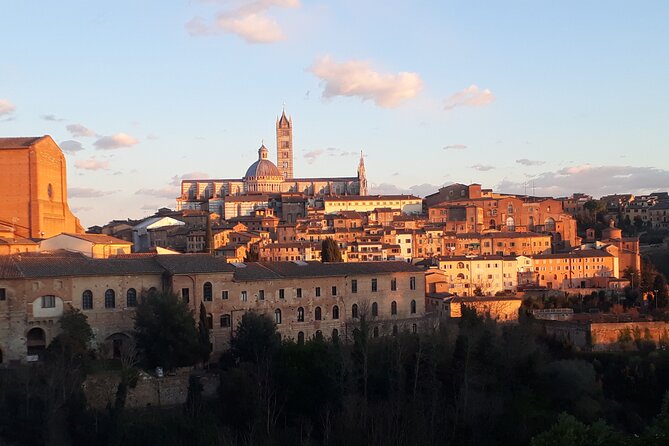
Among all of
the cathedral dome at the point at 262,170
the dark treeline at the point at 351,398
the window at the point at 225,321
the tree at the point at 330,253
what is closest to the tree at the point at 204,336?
the dark treeline at the point at 351,398

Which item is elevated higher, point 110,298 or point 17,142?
point 17,142

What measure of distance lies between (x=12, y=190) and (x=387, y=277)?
45.8 feet

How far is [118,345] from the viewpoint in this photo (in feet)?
68.0

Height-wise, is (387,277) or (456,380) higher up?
(387,277)

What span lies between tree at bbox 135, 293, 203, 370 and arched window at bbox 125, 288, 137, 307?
1.46m

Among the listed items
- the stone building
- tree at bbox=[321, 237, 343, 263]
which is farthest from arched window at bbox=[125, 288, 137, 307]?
tree at bbox=[321, 237, 343, 263]

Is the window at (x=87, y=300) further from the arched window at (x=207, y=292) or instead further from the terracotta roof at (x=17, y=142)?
the terracotta roof at (x=17, y=142)

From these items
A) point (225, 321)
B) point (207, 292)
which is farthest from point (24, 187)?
point (225, 321)

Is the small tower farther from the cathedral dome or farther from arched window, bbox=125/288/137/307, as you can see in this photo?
arched window, bbox=125/288/137/307

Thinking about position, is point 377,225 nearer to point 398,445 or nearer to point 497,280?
point 497,280

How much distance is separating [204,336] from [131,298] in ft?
8.03

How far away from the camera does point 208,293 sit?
21.8 m

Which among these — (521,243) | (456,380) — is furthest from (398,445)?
(521,243)

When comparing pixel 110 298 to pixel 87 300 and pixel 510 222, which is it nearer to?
pixel 87 300
